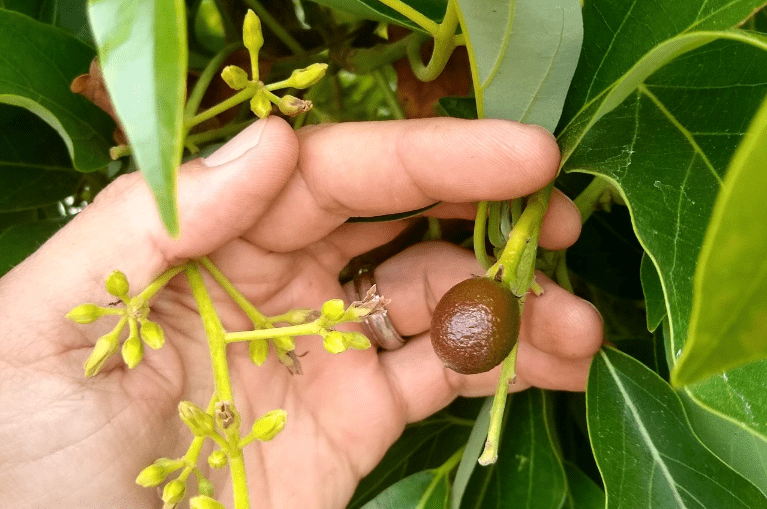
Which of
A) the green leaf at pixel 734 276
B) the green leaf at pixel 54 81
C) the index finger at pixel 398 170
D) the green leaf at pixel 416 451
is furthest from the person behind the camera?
the green leaf at pixel 416 451

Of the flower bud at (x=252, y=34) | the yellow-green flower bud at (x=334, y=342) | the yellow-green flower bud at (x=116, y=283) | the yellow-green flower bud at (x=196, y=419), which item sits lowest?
the yellow-green flower bud at (x=196, y=419)

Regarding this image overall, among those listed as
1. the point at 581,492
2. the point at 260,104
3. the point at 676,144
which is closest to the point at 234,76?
the point at 260,104

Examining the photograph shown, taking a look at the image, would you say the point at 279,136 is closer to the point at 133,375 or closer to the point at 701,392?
the point at 133,375

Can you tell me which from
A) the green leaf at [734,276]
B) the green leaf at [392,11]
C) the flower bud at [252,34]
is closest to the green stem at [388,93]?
the green leaf at [392,11]

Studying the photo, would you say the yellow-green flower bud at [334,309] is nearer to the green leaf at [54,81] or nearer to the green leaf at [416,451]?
the green leaf at [54,81]

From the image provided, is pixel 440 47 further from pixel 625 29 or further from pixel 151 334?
pixel 151 334

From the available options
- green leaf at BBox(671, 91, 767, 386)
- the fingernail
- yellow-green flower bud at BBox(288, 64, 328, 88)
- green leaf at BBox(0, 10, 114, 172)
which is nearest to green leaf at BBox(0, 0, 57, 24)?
green leaf at BBox(0, 10, 114, 172)
